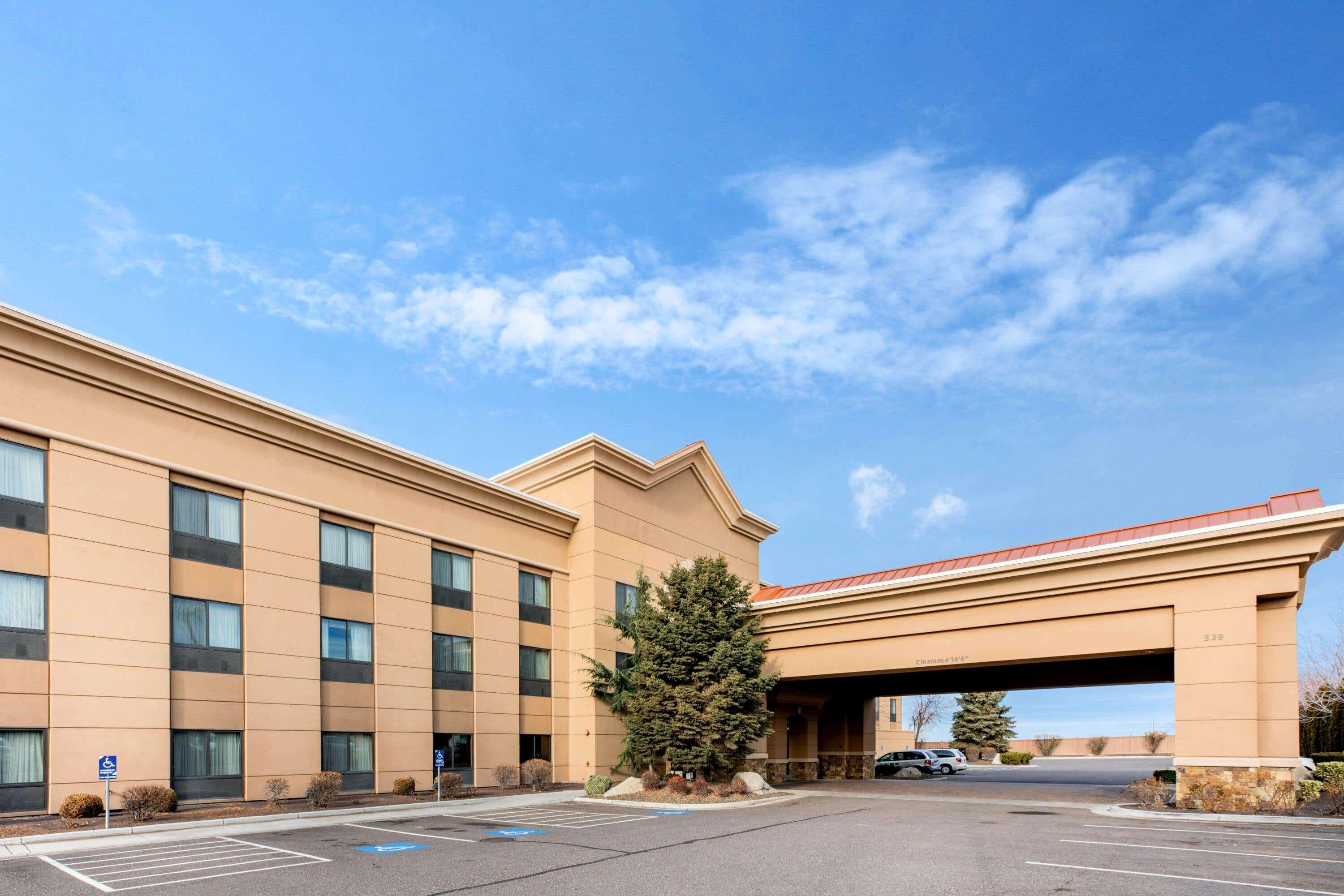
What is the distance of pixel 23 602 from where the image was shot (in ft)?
66.8

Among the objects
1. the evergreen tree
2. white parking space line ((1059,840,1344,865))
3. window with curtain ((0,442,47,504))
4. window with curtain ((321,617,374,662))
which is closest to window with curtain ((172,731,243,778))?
window with curtain ((321,617,374,662))

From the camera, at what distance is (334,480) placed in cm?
2794

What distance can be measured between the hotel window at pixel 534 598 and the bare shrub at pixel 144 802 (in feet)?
46.6

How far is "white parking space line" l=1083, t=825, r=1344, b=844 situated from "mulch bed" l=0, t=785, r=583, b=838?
18351mm

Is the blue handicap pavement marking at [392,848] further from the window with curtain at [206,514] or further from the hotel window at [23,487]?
the hotel window at [23,487]

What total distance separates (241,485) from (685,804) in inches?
639

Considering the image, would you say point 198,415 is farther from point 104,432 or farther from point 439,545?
point 439,545

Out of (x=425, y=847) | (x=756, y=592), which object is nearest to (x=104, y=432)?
(x=425, y=847)

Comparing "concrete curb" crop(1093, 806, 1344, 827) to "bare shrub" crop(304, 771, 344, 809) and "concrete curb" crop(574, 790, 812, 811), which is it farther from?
"bare shrub" crop(304, 771, 344, 809)

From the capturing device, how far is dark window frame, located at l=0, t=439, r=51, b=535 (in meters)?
20.4

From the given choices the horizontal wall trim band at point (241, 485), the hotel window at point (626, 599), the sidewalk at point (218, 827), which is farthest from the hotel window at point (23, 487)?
the hotel window at point (626, 599)

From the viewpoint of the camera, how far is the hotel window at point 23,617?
20.0 m

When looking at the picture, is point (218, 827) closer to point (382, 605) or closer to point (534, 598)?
point (382, 605)

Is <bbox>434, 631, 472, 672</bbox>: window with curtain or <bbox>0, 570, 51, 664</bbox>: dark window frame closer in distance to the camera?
<bbox>0, 570, 51, 664</bbox>: dark window frame
